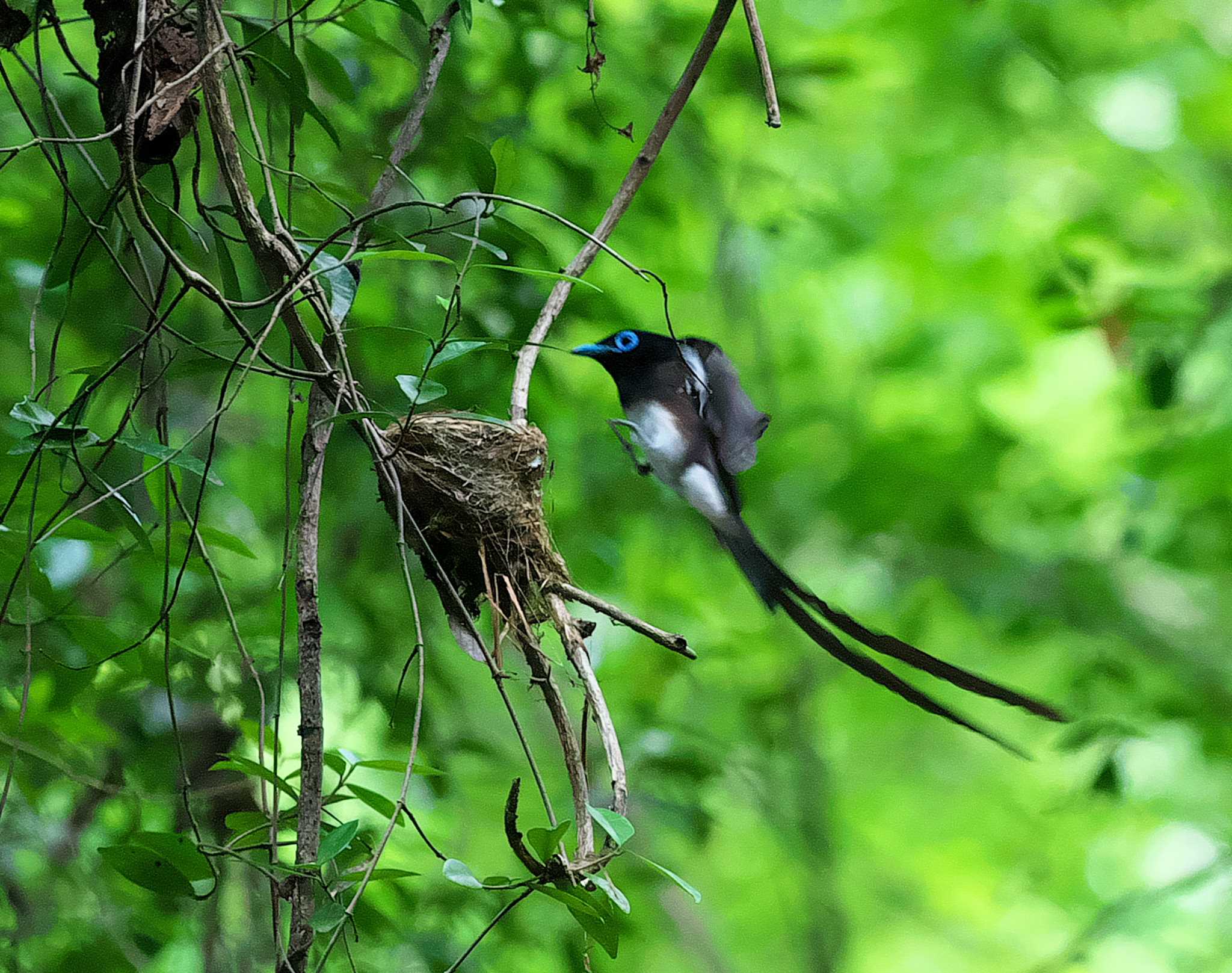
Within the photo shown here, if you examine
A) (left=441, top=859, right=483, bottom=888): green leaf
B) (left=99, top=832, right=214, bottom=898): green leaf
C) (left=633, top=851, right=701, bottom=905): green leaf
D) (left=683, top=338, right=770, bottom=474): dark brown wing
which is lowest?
(left=99, top=832, right=214, bottom=898): green leaf

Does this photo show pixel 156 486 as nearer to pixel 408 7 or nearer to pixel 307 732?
pixel 307 732

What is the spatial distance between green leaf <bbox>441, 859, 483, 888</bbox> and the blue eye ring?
4.00 feet

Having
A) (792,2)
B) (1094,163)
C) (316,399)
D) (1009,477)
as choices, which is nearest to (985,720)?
(1009,477)

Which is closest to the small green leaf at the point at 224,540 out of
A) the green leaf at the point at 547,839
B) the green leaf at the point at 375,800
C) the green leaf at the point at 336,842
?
the green leaf at the point at 375,800

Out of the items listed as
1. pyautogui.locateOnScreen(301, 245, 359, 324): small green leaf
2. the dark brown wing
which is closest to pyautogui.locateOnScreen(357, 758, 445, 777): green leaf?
pyautogui.locateOnScreen(301, 245, 359, 324): small green leaf

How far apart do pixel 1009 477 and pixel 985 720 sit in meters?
2.37

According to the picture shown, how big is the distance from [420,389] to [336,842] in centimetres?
42

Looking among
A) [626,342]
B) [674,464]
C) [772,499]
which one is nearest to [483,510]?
[674,464]

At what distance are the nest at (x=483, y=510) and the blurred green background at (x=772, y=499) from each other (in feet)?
0.71

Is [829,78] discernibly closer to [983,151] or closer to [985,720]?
[983,151]

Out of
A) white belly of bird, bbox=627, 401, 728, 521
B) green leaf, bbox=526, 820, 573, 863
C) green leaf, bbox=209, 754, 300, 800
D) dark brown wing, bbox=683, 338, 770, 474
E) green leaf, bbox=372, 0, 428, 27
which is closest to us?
green leaf, bbox=526, 820, 573, 863

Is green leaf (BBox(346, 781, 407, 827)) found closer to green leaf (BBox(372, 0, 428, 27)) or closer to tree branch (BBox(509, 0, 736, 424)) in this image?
tree branch (BBox(509, 0, 736, 424))

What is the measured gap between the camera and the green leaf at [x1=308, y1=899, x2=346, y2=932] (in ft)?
2.97

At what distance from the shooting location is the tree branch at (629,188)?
4.31 feet
